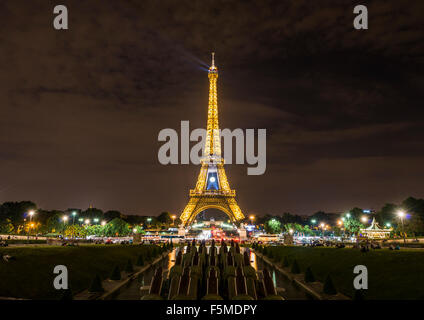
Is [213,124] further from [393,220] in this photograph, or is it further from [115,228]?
[393,220]

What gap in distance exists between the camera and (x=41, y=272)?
2297 cm

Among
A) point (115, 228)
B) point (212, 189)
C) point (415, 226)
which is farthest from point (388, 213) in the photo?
point (115, 228)

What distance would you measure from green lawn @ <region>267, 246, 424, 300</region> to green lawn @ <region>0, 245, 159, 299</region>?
69.5 feet

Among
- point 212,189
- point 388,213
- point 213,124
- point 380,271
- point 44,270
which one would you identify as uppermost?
point 213,124

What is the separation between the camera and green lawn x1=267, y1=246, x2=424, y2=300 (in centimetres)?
1906

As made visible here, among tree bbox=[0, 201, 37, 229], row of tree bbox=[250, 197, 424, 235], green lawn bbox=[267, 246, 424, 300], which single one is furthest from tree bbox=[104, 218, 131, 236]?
green lawn bbox=[267, 246, 424, 300]

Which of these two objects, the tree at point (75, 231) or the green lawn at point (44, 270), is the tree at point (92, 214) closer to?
the tree at point (75, 231)

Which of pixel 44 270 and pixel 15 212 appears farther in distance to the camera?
pixel 15 212

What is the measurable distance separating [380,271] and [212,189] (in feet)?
251

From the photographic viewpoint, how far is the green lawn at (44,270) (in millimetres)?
19781

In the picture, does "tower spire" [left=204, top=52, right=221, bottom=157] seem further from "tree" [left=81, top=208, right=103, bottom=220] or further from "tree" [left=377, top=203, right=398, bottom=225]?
"tree" [left=377, top=203, right=398, bottom=225]

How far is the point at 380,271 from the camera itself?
23812mm

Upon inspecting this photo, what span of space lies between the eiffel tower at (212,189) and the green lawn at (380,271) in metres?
60.4
